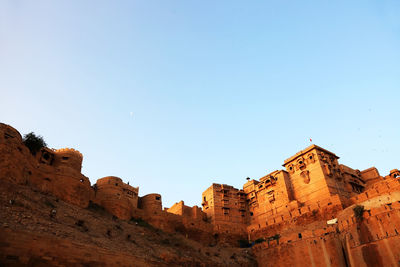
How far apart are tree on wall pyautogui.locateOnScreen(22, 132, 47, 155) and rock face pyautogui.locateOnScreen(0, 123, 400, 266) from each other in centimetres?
79

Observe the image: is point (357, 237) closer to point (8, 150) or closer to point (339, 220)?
point (339, 220)

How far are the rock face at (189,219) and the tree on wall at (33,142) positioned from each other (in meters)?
0.79

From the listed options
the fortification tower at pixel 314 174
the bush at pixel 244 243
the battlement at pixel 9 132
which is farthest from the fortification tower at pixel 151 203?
the fortification tower at pixel 314 174

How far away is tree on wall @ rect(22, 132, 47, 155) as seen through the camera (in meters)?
29.7

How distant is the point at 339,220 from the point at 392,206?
510 centimetres

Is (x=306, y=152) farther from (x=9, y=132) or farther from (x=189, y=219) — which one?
(x=9, y=132)

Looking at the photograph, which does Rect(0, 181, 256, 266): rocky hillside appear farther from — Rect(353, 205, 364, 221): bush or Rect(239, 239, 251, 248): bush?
Rect(353, 205, 364, 221): bush

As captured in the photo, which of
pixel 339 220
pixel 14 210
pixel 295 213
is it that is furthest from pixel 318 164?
pixel 14 210

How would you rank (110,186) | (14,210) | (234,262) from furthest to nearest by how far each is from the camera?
(110,186) < (234,262) < (14,210)

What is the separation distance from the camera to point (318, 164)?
3888 centimetres

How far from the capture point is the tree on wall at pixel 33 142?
29719 mm

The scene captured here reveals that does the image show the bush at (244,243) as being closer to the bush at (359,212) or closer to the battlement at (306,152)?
the battlement at (306,152)

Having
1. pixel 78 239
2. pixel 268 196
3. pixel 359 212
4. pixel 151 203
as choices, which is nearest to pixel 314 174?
pixel 268 196

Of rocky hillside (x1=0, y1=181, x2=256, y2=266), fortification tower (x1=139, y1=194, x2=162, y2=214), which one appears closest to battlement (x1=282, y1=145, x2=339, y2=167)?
rocky hillside (x1=0, y1=181, x2=256, y2=266)
